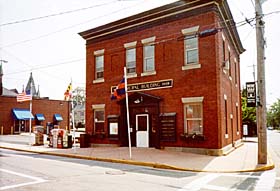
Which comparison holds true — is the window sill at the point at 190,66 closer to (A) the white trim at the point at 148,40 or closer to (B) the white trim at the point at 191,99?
(B) the white trim at the point at 191,99

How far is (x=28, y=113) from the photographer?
4244 centimetres

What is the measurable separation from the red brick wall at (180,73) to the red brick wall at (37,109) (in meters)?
25.0

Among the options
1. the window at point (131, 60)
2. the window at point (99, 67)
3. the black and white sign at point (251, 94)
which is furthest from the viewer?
the window at point (99, 67)

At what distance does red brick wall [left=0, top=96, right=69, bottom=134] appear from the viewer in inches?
1582

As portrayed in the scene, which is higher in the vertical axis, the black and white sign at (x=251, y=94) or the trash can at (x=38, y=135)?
the black and white sign at (x=251, y=94)

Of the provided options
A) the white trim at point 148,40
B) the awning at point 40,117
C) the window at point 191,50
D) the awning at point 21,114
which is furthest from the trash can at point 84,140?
the awning at point 40,117

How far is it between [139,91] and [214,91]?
5123mm

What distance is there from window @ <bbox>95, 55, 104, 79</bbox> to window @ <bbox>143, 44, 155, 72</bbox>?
3802 millimetres

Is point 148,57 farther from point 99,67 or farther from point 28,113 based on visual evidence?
point 28,113

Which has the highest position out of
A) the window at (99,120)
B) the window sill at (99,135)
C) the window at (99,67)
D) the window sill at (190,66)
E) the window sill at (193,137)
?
the window at (99,67)

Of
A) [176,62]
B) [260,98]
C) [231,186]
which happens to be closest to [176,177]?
[231,186]

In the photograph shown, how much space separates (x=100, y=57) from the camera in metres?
21.6

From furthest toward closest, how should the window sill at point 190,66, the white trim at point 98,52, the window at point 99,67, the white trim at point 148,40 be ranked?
the window at point 99,67 < the white trim at point 98,52 < the white trim at point 148,40 < the window sill at point 190,66

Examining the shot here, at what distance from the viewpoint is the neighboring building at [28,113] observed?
132 feet
